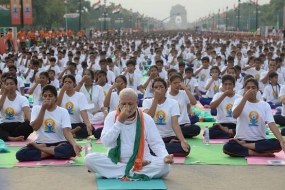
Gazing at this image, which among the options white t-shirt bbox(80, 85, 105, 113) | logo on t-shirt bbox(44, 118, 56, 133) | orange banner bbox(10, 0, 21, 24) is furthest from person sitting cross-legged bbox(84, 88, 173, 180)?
orange banner bbox(10, 0, 21, 24)

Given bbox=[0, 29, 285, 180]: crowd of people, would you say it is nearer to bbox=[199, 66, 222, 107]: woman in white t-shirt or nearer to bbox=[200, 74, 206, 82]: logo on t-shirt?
bbox=[199, 66, 222, 107]: woman in white t-shirt

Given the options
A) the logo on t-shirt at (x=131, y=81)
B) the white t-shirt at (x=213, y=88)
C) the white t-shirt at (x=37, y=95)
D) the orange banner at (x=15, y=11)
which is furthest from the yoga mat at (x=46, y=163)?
the orange banner at (x=15, y=11)

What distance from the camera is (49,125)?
30.6 ft

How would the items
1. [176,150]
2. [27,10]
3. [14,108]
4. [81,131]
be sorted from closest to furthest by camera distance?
[176,150]
[14,108]
[81,131]
[27,10]

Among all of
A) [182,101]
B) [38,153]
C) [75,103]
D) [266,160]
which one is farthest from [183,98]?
[38,153]

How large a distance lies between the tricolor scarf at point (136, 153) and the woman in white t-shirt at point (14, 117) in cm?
346

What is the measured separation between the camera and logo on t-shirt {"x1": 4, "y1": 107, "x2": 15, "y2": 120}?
11.2 metres

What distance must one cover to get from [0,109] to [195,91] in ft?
19.6

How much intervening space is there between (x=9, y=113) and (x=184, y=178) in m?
3.90

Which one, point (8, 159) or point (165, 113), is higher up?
point (165, 113)

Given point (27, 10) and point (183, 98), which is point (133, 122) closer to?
point (183, 98)

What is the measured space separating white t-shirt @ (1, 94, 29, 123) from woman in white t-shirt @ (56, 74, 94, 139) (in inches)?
21.4

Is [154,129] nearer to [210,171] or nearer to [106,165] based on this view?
[106,165]

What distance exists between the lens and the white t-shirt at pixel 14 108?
1113 centimetres
